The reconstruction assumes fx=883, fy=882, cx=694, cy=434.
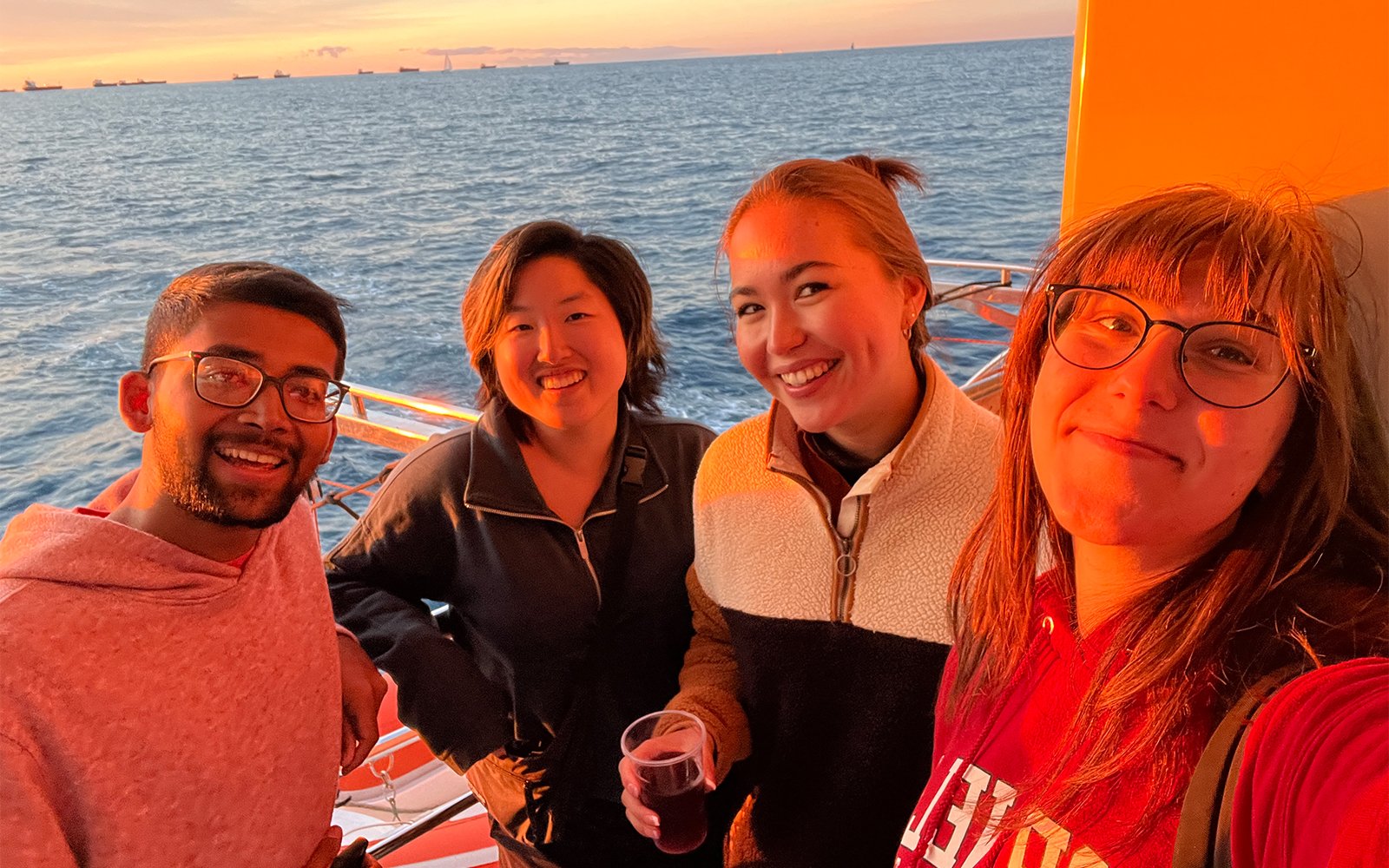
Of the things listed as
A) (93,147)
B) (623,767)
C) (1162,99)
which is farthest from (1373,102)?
(93,147)

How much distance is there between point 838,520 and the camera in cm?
138

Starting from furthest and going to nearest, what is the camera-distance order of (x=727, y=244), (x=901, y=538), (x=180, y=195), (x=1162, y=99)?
(x=180, y=195)
(x=727, y=244)
(x=901, y=538)
(x=1162, y=99)

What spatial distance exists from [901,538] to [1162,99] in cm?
66

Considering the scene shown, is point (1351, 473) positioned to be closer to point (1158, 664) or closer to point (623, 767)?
point (1158, 664)

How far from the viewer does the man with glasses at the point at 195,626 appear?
103 centimetres

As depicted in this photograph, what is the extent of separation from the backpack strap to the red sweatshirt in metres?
0.01

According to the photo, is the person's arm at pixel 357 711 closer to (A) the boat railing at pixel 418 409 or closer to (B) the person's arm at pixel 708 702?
(B) the person's arm at pixel 708 702

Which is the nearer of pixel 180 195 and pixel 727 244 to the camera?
pixel 727 244

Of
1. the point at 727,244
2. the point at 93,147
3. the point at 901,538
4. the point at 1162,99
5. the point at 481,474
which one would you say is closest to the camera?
the point at 1162,99

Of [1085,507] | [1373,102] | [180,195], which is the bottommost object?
[180,195]

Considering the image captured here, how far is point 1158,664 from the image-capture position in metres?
0.76

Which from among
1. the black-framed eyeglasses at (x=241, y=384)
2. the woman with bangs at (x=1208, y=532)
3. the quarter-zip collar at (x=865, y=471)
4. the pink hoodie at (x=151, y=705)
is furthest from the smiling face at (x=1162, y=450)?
the pink hoodie at (x=151, y=705)

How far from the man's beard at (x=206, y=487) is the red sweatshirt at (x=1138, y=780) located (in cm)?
98

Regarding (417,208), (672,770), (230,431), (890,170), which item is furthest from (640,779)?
(417,208)
